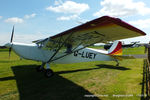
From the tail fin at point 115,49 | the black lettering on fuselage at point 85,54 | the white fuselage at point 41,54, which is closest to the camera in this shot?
the white fuselage at point 41,54

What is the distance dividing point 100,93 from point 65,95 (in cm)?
125

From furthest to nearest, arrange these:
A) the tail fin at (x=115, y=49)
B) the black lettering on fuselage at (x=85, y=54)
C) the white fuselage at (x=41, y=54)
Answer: the tail fin at (x=115, y=49) < the black lettering on fuselage at (x=85, y=54) < the white fuselage at (x=41, y=54)

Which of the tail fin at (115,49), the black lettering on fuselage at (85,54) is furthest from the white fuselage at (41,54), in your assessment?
the tail fin at (115,49)

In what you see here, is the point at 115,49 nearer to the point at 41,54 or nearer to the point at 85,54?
the point at 85,54

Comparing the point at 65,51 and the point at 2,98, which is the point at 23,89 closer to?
the point at 2,98

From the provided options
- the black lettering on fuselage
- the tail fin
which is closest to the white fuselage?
the black lettering on fuselage

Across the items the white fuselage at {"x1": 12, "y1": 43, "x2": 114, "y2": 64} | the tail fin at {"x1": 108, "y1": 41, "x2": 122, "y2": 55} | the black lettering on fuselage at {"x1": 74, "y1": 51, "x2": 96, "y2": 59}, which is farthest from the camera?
the tail fin at {"x1": 108, "y1": 41, "x2": 122, "y2": 55}

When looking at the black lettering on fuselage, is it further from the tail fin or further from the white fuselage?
the tail fin

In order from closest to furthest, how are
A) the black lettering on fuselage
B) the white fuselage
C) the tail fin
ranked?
1. the white fuselage
2. the black lettering on fuselage
3. the tail fin

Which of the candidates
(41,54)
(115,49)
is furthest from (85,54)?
(115,49)

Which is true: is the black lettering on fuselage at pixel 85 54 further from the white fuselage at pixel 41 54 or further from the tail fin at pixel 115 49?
the tail fin at pixel 115 49

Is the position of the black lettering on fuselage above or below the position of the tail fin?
below

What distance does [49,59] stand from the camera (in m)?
7.14

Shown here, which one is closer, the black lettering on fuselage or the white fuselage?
the white fuselage
